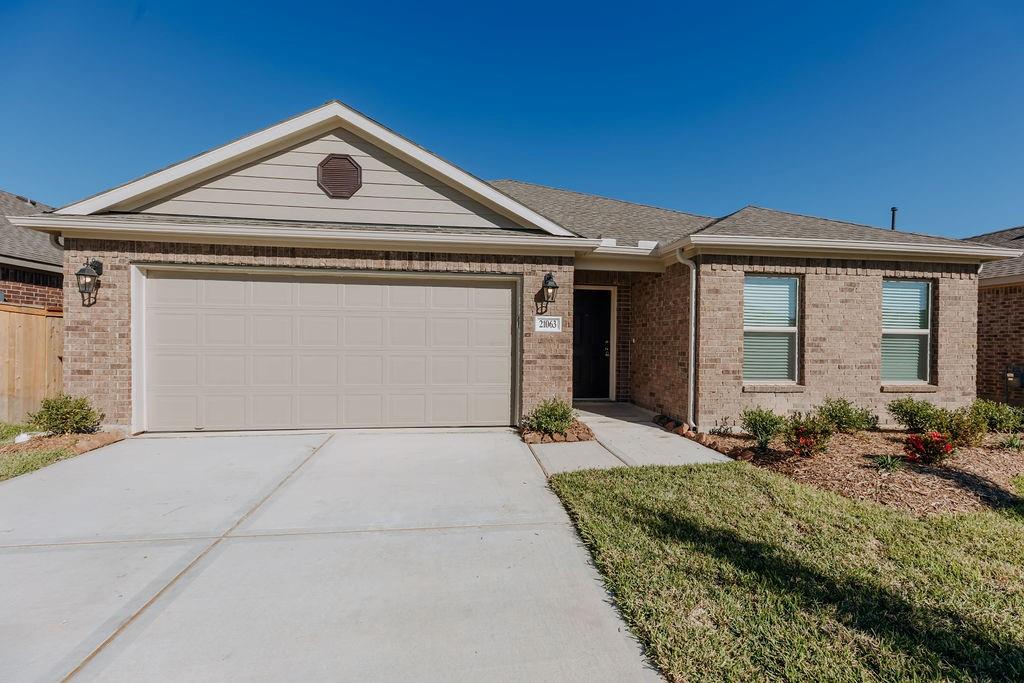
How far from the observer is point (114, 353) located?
6.07m

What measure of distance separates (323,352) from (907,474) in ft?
24.1

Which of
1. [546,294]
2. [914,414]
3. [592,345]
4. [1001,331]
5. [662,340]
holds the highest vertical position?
[546,294]

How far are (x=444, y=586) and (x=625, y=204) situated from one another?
10039mm

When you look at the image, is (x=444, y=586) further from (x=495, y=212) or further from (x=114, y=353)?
(x=114, y=353)

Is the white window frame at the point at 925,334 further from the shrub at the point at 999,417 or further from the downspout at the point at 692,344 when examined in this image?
the downspout at the point at 692,344

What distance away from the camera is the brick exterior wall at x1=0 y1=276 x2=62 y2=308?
27.4 feet

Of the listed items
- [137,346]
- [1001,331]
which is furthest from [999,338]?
[137,346]

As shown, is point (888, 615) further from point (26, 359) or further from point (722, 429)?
point (26, 359)

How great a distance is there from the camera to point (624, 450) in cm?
572

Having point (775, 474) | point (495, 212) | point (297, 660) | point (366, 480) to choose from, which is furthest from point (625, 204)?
point (297, 660)

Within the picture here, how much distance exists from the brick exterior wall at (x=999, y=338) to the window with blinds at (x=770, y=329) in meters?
5.42

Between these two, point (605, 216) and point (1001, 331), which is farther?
point (605, 216)

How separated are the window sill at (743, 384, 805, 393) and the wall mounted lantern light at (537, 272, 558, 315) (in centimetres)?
332

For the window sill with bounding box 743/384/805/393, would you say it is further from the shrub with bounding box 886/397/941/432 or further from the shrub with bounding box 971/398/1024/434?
the shrub with bounding box 971/398/1024/434
